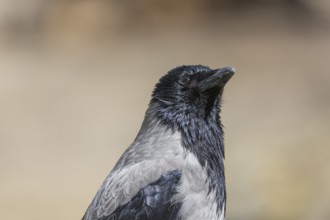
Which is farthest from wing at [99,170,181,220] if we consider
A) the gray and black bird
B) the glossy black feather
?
the glossy black feather

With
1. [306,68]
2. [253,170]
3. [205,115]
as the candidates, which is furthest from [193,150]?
[306,68]

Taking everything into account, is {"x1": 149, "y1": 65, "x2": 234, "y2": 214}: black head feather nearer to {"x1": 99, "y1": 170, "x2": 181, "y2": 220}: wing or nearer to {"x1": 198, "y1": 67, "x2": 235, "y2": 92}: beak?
{"x1": 198, "y1": 67, "x2": 235, "y2": 92}: beak

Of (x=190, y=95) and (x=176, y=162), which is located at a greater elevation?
(x=190, y=95)

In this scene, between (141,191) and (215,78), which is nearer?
(141,191)

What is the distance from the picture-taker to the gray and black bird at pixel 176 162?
243cm

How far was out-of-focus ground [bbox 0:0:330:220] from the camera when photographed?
455cm

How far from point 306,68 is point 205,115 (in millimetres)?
2188

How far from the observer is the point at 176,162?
248 centimetres

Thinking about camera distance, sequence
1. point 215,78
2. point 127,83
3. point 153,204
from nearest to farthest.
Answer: point 153,204 < point 215,78 < point 127,83

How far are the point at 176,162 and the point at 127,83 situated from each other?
7.53 feet

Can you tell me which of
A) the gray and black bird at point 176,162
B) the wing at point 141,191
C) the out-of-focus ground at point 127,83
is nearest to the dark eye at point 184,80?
the gray and black bird at point 176,162

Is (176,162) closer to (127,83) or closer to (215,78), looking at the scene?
(215,78)

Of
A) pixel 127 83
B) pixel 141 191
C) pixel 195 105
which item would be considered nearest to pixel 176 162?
pixel 141 191

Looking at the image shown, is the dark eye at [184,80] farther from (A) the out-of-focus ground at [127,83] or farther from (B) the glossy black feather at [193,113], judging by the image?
(A) the out-of-focus ground at [127,83]
